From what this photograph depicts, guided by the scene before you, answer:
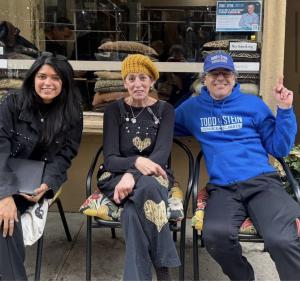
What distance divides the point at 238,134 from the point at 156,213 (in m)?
0.78

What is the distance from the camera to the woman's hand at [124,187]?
279cm

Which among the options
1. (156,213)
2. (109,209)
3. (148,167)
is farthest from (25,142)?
(156,213)

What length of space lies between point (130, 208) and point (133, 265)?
310 millimetres

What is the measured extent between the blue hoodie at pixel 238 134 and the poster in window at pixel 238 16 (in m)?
0.78

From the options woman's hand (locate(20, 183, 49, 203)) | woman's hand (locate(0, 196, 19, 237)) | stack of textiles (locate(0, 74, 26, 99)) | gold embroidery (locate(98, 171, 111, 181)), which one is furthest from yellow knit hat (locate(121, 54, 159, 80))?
stack of textiles (locate(0, 74, 26, 99))

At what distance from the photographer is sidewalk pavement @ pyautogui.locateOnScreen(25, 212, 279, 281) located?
328 cm

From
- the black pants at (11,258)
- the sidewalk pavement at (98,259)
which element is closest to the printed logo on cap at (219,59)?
the sidewalk pavement at (98,259)

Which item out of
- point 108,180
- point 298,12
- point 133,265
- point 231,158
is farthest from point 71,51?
point 298,12

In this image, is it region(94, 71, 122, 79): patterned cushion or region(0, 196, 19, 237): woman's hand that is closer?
region(0, 196, 19, 237): woman's hand

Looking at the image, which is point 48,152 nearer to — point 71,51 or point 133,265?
point 133,265

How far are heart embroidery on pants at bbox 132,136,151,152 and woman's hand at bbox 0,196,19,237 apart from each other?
0.84 metres

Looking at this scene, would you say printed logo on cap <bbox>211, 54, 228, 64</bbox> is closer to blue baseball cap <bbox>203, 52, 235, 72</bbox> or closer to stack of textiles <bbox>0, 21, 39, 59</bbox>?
blue baseball cap <bbox>203, 52, 235, 72</bbox>

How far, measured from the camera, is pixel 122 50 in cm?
397

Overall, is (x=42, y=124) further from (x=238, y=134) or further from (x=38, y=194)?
(x=238, y=134)
